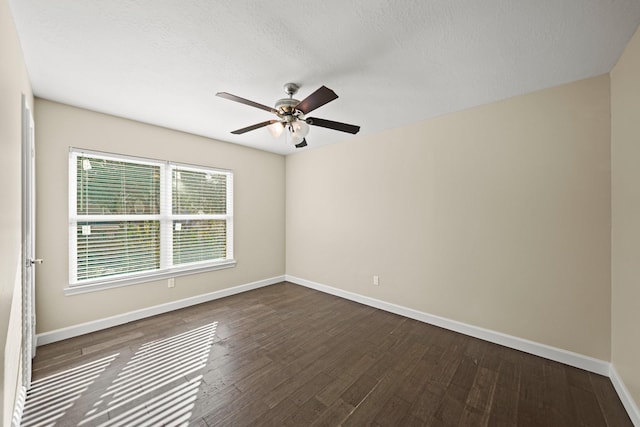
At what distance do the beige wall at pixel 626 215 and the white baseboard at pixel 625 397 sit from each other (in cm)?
4

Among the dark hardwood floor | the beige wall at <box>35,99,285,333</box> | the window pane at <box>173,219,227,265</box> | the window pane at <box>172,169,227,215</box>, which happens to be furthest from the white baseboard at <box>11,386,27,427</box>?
the window pane at <box>172,169,227,215</box>

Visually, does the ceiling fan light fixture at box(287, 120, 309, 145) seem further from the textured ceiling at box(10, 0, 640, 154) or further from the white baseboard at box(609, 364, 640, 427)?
the white baseboard at box(609, 364, 640, 427)

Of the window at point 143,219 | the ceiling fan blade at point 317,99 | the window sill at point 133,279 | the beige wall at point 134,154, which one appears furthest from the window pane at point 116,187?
the ceiling fan blade at point 317,99

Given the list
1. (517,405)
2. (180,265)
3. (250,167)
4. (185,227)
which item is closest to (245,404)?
(517,405)

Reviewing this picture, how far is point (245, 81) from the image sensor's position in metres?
2.19

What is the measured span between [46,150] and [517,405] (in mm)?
4713

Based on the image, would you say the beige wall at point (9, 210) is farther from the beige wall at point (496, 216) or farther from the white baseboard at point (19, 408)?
the beige wall at point (496, 216)

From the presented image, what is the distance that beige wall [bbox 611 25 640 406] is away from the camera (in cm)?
163

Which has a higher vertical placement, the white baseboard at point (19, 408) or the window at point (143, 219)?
the window at point (143, 219)

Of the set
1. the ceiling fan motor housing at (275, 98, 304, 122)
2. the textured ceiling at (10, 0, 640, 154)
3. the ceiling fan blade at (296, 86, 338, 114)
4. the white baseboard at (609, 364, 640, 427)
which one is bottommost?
the white baseboard at (609, 364, 640, 427)

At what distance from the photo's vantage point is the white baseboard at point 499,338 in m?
2.12

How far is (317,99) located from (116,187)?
275cm

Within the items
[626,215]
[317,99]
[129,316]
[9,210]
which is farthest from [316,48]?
[129,316]

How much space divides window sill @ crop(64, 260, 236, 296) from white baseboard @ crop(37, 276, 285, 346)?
0.36 m
